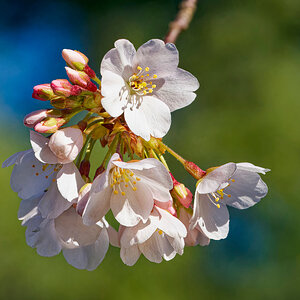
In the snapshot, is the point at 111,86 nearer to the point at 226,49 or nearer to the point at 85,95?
the point at 85,95

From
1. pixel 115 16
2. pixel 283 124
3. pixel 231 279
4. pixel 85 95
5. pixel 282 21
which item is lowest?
pixel 231 279

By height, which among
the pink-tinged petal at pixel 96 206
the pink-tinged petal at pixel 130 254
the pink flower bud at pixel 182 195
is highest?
the pink flower bud at pixel 182 195

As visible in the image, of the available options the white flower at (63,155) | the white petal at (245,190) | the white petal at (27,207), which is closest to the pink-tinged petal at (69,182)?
the white flower at (63,155)

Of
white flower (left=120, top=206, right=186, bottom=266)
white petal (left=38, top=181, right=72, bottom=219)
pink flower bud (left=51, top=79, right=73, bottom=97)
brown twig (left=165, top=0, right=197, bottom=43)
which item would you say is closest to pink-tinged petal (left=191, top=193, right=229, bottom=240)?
white flower (left=120, top=206, right=186, bottom=266)

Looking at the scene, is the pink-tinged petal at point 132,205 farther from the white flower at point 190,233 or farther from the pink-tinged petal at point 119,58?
the pink-tinged petal at point 119,58

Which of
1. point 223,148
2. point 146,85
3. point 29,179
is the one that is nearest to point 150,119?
point 146,85

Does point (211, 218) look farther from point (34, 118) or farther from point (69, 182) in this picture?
point (34, 118)

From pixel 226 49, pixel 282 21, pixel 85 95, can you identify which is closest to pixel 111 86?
pixel 85 95
